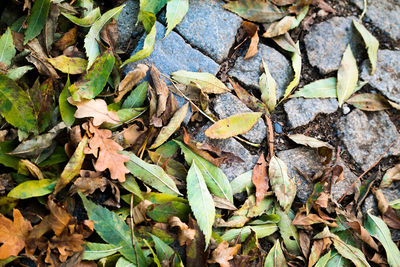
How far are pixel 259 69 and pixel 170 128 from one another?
60cm

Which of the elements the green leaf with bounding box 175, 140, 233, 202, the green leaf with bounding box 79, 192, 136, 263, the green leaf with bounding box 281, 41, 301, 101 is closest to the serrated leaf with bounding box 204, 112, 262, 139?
the green leaf with bounding box 175, 140, 233, 202

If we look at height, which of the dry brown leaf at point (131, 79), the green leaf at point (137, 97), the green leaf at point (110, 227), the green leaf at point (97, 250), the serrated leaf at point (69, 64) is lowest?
the green leaf at point (97, 250)

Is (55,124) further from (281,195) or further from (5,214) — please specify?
(281,195)

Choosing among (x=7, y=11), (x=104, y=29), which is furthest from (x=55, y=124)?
(x=7, y=11)

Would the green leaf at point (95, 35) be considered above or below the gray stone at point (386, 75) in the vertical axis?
above

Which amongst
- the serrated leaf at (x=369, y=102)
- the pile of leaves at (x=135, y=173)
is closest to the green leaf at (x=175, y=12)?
the pile of leaves at (x=135, y=173)

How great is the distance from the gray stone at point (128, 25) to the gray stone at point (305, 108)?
836 millimetres

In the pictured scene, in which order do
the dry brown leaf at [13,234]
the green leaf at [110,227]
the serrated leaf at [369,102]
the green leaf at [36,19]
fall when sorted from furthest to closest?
the serrated leaf at [369,102] < the green leaf at [36,19] < the green leaf at [110,227] < the dry brown leaf at [13,234]

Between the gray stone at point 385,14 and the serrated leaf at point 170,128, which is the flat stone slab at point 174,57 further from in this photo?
the gray stone at point 385,14

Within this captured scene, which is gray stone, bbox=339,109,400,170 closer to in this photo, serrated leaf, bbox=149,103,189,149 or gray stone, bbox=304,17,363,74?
gray stone, bbox=304,17,363,74

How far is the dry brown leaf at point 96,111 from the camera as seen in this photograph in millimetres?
1597

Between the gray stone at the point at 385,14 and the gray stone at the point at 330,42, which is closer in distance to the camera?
the gray stone at the point at 330,42

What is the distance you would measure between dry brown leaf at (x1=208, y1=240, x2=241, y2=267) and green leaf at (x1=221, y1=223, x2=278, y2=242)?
73mm

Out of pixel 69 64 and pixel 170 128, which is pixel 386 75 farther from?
pixel 69 64
